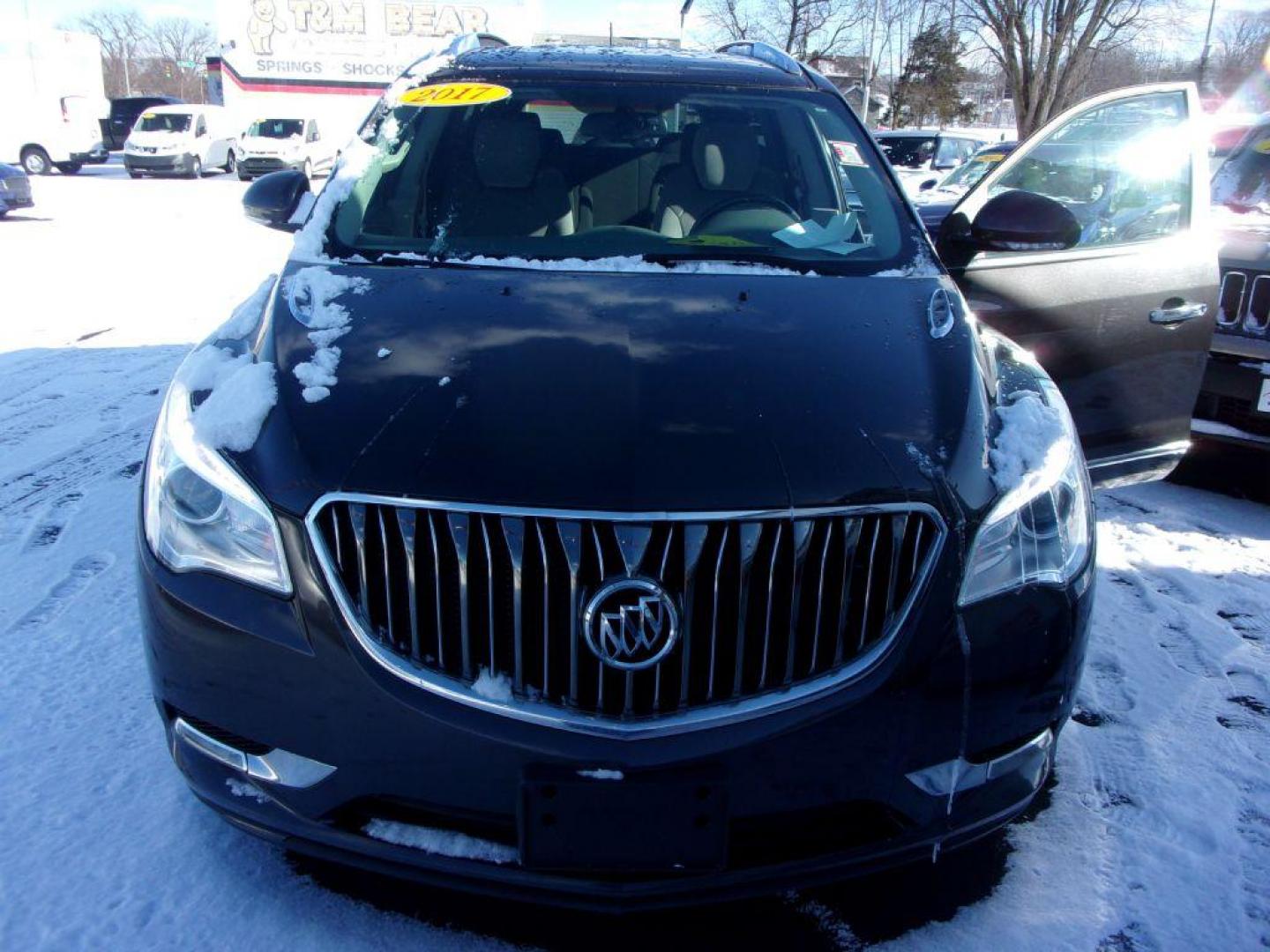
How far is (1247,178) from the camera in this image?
620cm

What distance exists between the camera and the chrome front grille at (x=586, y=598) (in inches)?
71.5

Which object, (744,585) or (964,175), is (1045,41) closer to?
(964,175)

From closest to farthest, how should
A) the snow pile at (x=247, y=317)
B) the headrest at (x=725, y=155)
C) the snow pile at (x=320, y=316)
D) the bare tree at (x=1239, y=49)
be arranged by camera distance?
the snow pile at (x=320, y=316)
the snow pile at (x=247, y=317)
the headrest at (x=725, y=155)
the bare tree at (x=1239, y=49)

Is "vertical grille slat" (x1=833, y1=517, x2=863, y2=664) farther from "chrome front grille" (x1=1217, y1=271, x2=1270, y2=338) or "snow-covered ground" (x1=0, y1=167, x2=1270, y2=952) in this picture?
"chrome front grille" (x1=1217, y1=271, x2=1270, y2=338)

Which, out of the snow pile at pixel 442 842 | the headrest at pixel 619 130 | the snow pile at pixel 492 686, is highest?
the headrest at pixel 619 130

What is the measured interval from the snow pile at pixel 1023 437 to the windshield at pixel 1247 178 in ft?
14.0

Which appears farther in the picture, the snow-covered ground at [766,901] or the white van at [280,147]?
the white van at [280,147]

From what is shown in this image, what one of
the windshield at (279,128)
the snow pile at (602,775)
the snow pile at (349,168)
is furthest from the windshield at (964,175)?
the windshield at (279,128)

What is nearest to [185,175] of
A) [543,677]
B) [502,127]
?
[502,127]

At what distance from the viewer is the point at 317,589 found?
73.0 inches

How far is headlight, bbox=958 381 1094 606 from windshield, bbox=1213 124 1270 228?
443 centimetres

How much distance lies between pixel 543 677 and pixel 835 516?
1.90ft

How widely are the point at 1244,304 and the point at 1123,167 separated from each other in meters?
0.77

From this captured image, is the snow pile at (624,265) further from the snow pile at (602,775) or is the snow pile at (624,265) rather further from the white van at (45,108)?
the white van at (45,108)
